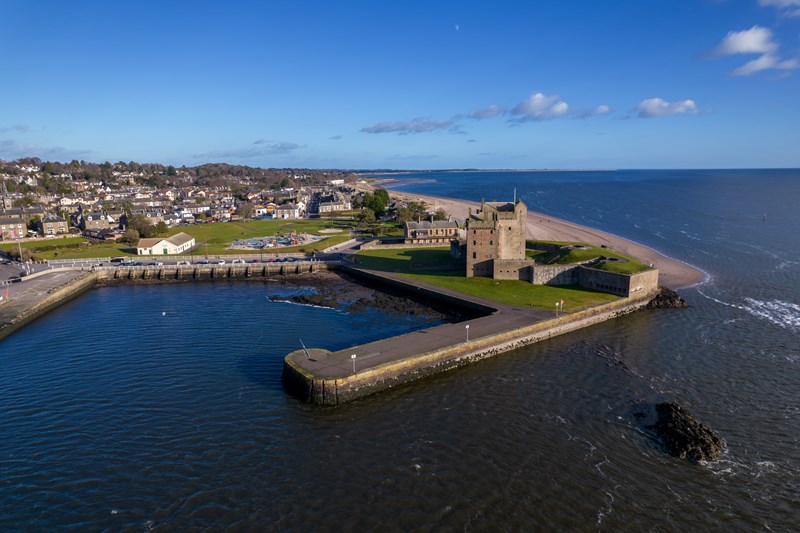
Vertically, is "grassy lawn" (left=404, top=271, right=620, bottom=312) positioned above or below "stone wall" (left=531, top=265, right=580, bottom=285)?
below

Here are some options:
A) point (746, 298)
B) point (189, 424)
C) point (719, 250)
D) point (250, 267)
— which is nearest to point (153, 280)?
point (250, 267)

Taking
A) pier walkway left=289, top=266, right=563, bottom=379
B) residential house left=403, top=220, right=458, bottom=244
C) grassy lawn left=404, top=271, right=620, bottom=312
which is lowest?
pier walkway left=289, top=266, right=563, bottom=379

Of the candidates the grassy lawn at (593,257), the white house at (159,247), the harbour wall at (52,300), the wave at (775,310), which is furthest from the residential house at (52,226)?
the wave at (775,310)

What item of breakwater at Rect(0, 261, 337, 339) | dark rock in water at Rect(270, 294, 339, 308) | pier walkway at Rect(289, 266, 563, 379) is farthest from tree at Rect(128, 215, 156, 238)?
pier walkway at Rect(289, 266, 563, 379)

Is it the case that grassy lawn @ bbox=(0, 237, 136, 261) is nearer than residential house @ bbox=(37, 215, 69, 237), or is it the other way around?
grassy lawn @ bbox=(0, 237, 136, 261)

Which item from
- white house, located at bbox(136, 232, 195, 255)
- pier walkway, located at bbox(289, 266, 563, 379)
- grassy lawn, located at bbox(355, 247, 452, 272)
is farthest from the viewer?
white house, located at bbox(136, 232, 195, 255)

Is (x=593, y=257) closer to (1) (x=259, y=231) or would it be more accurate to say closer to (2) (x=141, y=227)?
(1) (x=259, y=231)

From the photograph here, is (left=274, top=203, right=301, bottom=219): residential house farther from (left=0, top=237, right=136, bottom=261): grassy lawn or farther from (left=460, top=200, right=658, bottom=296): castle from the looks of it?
(left=460, top=200, right=658, bottom=296): castle

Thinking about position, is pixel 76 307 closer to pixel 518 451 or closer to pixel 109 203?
pixel 518 451
